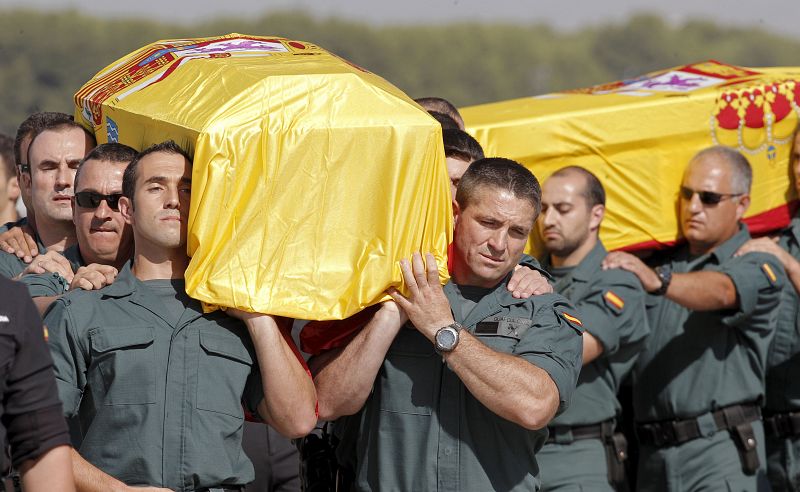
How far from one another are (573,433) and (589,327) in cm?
58

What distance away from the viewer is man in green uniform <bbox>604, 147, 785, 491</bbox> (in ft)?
20.1

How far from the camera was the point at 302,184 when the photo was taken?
159 inches

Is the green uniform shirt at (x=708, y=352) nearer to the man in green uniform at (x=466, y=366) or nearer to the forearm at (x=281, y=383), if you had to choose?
the man in green uniform at (x=466, y=366)

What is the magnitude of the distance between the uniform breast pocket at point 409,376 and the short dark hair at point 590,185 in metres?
1.75

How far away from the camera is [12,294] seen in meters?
3.13

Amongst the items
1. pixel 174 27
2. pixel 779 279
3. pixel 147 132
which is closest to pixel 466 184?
pixel 147 132

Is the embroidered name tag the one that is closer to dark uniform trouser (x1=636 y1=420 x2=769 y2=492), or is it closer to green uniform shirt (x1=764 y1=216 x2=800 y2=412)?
dark uniform trouser (x1=636 y1=420 x2=769 y2=492)

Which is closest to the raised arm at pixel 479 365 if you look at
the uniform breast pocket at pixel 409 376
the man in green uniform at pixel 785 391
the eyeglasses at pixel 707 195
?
the uniform breast pocket at pixel 409 376

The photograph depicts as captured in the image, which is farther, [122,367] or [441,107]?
[441,107]

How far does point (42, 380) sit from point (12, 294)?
9.1 inches

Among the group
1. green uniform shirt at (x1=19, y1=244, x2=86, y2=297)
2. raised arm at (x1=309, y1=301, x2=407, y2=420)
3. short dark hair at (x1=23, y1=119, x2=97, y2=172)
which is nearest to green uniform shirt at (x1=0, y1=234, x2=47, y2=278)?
short dark hair at (x1=23, y1=119, x2=97, y2=172)

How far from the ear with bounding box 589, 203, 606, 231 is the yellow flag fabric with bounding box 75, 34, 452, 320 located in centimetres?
188

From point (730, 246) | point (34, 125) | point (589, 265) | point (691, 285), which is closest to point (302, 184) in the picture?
point (34, 125)

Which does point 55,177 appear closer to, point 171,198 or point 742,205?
point 171,198
